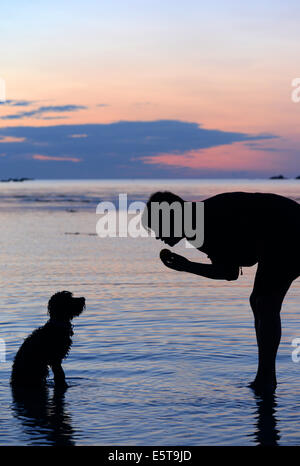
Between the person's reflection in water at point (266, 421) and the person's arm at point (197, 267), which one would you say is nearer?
the person's reflection in water at point (266, 421)

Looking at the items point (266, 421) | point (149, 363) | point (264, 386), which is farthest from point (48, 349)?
point (266, 421)

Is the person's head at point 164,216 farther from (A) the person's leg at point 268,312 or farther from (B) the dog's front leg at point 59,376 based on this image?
(B) the dog's front leg at point 59,376

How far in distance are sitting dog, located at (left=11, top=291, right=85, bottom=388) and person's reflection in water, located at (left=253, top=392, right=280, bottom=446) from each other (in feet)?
6.50

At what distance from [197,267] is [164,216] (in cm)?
60

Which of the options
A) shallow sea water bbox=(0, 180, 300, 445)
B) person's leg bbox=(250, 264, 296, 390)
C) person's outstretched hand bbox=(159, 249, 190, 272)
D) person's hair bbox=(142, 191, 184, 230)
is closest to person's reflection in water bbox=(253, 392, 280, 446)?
shallow sea water bbox=(0, 180, 300, 445)

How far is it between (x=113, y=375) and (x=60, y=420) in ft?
4.58

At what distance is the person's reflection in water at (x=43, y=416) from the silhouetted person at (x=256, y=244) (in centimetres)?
167

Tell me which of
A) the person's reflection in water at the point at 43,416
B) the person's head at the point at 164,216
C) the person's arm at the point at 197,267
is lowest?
the person's reflection in water at the point at 43,416

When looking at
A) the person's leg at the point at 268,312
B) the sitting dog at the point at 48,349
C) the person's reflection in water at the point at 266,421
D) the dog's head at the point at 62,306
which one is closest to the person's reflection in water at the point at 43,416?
the sitting dog at the point at 48,349

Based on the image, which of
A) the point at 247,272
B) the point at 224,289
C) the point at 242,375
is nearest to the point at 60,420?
the point at 242,375

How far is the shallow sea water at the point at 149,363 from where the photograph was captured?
5.79 metres

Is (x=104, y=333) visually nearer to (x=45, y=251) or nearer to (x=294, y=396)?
→ (x=294, y=396)

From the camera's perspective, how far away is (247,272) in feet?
48.4
